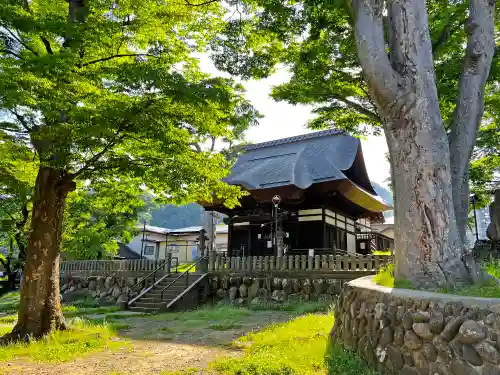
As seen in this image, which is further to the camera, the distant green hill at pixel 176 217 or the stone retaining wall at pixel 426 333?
the distant green hill at pixel 176 217

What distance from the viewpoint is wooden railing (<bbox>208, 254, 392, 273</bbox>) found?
1277 centimetres

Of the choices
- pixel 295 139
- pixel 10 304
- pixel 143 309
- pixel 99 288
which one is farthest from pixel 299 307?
pixel 10 304

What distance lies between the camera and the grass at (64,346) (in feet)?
20.2

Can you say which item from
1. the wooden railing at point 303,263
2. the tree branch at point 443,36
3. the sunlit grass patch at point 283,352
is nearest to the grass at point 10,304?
the wooden railing at point 303,263

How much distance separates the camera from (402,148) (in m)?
5.71

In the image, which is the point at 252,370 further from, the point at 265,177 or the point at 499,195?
the point at 499,195

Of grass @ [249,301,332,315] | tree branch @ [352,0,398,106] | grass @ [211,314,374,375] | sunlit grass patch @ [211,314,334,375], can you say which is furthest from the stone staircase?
tree branch @ [352,0,398,106]

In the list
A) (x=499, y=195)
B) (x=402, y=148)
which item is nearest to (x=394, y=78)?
(x=402, y=148)

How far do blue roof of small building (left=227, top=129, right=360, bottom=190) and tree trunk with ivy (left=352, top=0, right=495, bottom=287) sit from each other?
32.8 ft

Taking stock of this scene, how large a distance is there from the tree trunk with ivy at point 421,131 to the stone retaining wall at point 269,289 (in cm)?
732

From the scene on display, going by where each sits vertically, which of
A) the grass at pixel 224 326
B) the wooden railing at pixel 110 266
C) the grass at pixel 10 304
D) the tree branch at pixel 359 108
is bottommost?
the grass at pixel 10 304

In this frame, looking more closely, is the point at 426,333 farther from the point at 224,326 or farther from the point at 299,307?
the point at 299,307

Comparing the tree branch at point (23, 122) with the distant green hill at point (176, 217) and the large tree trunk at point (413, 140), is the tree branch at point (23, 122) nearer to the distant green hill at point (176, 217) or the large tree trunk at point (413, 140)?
the large tree trunk at point (413, 140)

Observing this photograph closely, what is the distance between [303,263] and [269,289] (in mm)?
1642
